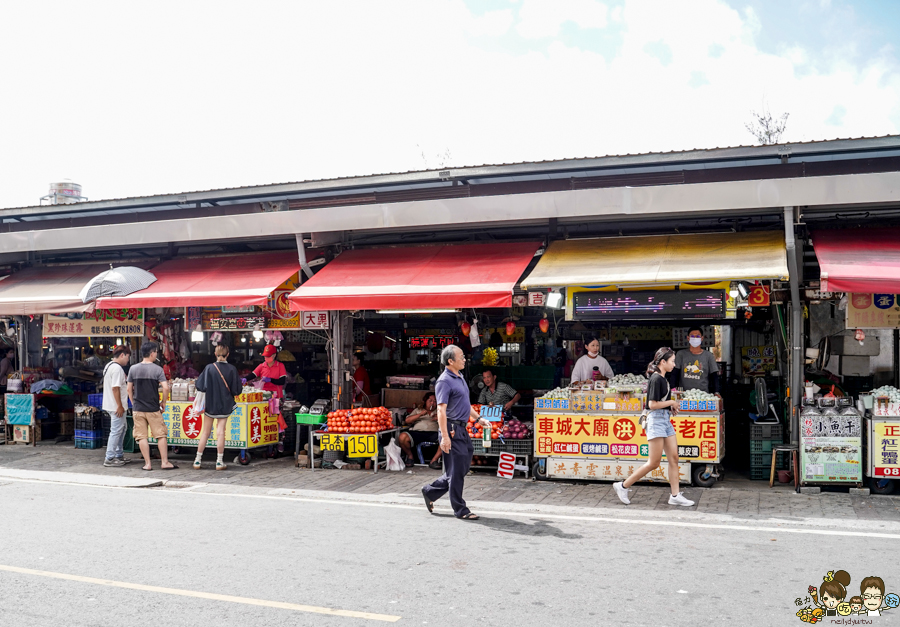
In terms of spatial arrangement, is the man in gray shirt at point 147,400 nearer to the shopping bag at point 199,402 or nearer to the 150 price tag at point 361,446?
the shopping bag at point 199,402

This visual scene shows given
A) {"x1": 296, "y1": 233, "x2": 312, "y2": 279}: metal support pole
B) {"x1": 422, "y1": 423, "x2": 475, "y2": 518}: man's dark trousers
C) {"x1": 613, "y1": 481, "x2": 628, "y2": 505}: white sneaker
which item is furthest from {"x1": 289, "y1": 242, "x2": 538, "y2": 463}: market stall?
{"x1": 422, "y1": 423, "x2": 475, "y2": 518}: man's dark trousers

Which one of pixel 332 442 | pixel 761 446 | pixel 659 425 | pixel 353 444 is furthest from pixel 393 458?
pixel 761 446

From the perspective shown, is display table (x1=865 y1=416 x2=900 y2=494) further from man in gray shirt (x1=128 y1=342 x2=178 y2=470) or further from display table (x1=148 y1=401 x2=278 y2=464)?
man in gray shirt (x1=128 y1=342 x2=178 y2=470)

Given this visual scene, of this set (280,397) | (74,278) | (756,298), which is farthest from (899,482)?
(74,278)

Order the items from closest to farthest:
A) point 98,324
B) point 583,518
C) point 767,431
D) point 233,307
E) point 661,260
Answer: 1. point 583,518
2. point 661,260
3. point 767,431
4. point 233,307
5. point 98,324

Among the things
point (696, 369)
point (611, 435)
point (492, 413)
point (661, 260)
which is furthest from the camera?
point (492, 413)

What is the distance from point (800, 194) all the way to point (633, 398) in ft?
11.0

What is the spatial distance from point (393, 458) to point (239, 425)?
8.84 ft

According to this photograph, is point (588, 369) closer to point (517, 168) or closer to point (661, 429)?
point (661, 429)

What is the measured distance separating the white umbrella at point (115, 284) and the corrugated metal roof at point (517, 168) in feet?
6.41

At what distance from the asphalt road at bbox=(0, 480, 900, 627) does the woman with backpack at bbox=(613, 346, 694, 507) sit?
2.67ft

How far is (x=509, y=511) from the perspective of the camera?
866 cm

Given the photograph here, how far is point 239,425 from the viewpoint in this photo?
40.4ft

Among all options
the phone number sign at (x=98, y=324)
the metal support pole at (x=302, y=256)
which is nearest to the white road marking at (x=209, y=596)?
the metal support pole at (x=302, y=256)
